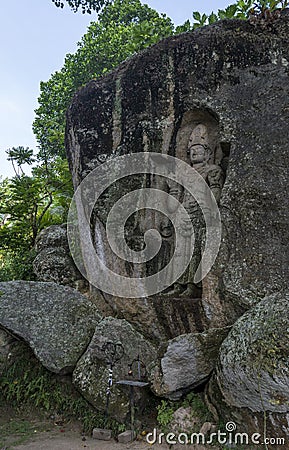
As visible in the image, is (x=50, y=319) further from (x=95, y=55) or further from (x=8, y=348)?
(x=95, y=55)

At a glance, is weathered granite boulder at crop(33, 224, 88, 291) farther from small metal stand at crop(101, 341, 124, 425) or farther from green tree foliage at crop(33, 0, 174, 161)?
green tree foliage at crop(33, 0, 174, 161)

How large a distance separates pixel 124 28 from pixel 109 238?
15.2 m

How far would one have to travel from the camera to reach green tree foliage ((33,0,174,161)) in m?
19.0

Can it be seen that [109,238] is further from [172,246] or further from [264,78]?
[264,78]

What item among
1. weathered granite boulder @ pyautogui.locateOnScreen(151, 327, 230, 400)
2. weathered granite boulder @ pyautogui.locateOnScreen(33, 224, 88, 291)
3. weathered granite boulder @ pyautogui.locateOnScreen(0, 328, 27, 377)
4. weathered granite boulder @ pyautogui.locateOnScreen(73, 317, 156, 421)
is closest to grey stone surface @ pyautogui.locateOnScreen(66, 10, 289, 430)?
weathered granite boulder @ pyautogui.locateOnScreen(151, 327, 230, 400)

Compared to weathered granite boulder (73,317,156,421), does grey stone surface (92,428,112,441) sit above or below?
below

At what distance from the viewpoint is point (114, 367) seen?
568cm

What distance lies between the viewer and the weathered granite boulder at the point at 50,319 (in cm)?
597

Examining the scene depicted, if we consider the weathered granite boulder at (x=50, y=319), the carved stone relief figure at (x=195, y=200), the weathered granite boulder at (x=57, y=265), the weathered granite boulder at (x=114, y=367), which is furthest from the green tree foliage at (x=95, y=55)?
the weathered granite boulder at (x=114, y=367)

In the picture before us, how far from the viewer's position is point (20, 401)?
20.4ft

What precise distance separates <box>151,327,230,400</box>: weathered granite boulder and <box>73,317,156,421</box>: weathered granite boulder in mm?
456

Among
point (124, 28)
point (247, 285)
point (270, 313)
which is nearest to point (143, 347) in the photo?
point (247, 285)

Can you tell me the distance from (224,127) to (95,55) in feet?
48.4

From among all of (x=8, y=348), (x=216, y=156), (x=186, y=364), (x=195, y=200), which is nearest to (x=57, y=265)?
(x=8, y=348)
